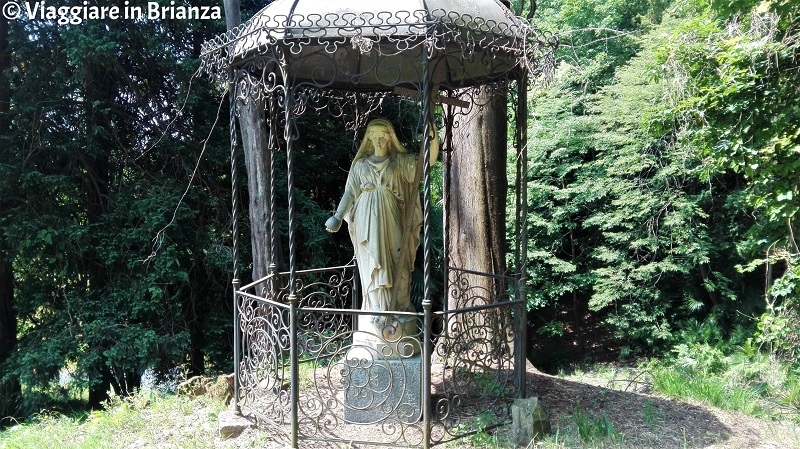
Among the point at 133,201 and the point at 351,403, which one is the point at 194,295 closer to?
the point at 133,201

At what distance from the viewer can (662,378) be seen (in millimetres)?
5863

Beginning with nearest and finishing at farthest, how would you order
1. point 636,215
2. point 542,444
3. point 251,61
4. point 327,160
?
point 542,444, point 251,61, point 636,215, point 327,160

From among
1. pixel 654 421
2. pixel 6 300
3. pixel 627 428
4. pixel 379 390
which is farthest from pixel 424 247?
pixel 6 300

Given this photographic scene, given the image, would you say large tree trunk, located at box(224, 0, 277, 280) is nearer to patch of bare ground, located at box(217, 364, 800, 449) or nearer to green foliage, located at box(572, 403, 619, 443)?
patch of bare ground, located at box(217, 364, 800, 449)

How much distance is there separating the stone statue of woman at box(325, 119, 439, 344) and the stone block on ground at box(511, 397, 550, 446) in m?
1.23

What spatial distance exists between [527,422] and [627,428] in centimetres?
91

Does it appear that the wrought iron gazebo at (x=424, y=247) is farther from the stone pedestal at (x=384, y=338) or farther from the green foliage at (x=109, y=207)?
the green foliage at (x=109, y=207)

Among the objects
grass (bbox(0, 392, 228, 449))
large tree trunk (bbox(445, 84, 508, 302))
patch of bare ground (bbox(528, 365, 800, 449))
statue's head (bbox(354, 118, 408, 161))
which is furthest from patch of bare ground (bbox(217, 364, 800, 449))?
statue's head (bbox(354, 118, 408, 161))

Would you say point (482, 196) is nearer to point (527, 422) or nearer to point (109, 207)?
point (527, 422)

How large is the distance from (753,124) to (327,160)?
568 centimetres

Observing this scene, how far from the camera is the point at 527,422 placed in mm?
4273

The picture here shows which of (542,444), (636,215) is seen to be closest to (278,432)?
(542,444)

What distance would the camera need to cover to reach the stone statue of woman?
15.9ft

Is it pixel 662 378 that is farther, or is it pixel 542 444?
pixel 662 378
